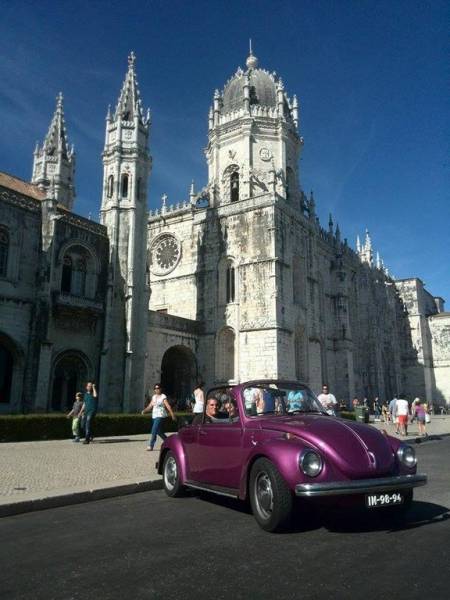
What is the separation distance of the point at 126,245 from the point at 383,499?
22544 mm

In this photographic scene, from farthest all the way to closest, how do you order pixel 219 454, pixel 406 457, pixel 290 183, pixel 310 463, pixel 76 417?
pixel 290 183, pixel 76 417, pixel 219 454, pixel 406 457, pixel 310 463

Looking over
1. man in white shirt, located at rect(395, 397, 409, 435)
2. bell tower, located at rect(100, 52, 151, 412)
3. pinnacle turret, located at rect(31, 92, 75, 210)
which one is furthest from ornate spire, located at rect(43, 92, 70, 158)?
man in white shirt, located at rect(395, 397, 409, 435)

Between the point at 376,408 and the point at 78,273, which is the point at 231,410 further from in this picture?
the point at 376,408

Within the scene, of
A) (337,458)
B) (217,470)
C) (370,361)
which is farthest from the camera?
(370,361)

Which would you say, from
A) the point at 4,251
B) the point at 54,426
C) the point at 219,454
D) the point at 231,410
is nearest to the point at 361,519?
the point at 219,454

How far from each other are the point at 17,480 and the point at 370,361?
42319 millimetres

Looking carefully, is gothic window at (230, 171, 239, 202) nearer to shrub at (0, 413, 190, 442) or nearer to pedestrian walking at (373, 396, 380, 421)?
shrub at (0, 413, 190, 442)

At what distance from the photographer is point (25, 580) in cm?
407

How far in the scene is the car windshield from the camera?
6570mm

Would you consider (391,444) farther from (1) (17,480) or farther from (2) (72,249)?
(2) (72,249)

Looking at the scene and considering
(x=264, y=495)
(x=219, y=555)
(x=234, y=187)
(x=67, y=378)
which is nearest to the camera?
(x=219, y=555)

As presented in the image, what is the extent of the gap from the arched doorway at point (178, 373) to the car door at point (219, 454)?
24.6 metres

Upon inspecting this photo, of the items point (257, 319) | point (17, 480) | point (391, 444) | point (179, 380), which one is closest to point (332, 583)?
point (391, 444)

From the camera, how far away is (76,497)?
740cm
